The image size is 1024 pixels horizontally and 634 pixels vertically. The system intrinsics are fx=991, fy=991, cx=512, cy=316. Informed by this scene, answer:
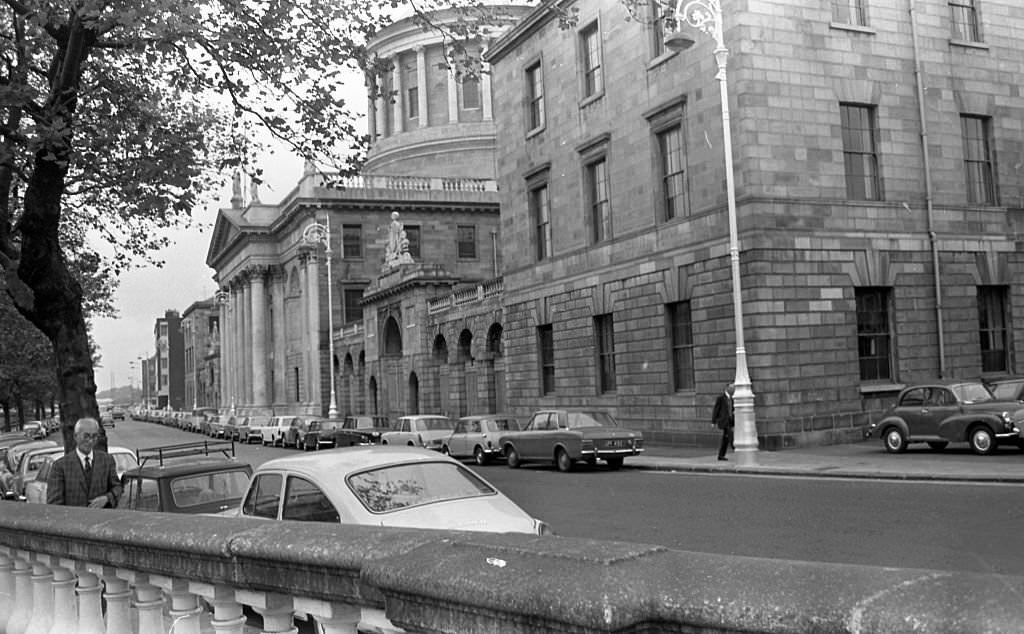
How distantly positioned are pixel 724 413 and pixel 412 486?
1623 centimetres

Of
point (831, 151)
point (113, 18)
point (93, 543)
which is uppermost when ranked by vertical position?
point (831, 151)

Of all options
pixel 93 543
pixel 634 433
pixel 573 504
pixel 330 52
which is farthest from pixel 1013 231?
pixel 93 543

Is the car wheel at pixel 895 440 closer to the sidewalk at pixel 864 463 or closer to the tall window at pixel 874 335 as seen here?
the sidewalk at pixel 864 463

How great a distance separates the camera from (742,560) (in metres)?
2.57

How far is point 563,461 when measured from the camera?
2406 centimetres

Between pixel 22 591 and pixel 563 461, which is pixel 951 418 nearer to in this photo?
pixel 563 461

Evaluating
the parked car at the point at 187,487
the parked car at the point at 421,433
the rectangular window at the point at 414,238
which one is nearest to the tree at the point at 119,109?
the parked car at the point at 187,487

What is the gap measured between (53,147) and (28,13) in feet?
5.42

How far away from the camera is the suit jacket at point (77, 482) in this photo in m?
8.95

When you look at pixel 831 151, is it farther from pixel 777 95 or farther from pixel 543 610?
pixel 543 610

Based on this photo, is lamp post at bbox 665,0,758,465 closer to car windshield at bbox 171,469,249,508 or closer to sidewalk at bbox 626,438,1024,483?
sidewalk at bbox 626,438,1024,483

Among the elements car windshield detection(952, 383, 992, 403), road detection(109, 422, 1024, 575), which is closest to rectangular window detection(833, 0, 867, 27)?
car windshield detection(952, 383, 992, 403)

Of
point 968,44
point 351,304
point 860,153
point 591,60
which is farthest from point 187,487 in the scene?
point 351,304

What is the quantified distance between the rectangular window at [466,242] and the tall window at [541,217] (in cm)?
3235
